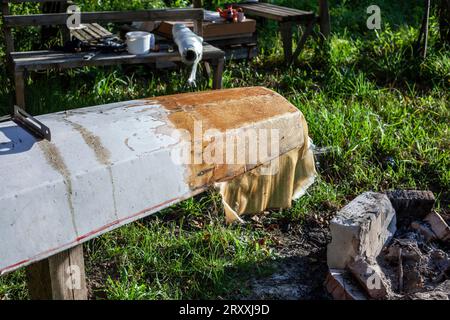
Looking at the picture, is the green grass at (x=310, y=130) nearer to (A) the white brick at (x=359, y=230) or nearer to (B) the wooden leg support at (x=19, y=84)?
(B) the wooden leg support at (x=19, y=84)

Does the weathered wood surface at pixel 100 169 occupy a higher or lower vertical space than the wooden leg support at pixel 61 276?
higher

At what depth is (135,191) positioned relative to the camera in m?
3.43

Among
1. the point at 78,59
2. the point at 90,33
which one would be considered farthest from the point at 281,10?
the point at 78,59

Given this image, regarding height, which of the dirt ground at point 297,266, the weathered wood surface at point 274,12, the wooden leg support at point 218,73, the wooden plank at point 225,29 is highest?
the weathered wood surface at point 274,12

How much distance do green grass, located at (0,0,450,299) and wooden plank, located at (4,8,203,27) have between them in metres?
0.69

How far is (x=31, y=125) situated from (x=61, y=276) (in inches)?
31.3

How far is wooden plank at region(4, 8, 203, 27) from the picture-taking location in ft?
17.7

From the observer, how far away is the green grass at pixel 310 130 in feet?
13.1

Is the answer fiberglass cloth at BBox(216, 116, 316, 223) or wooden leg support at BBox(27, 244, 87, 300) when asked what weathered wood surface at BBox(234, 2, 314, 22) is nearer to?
fiberglass cloth at BBox(216, 116, 316, 223)

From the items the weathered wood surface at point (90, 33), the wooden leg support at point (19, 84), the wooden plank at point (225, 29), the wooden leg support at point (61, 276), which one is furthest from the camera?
the wooden plank at point (225, 29)

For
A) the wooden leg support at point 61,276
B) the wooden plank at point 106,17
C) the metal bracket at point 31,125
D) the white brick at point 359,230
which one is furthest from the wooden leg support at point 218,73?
the wooden leg support at point 61,276

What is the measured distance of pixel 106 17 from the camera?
221 inches

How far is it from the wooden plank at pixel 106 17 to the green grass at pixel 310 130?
27.3 inches

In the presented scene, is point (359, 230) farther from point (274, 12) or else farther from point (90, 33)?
point (274, 12)
